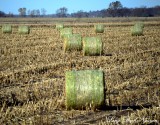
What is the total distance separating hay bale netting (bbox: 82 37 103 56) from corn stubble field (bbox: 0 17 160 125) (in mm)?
398

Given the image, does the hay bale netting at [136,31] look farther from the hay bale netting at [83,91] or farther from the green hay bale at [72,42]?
the hay bale netting at [83,91]

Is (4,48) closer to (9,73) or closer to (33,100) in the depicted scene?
(9,73)

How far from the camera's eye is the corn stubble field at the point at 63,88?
Answer: 6895 mm

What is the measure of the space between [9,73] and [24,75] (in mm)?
467

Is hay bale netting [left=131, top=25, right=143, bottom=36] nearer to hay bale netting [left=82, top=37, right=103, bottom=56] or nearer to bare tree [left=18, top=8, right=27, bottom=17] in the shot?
hay bale netting [left=82, top=37, right=103, bottom=56]

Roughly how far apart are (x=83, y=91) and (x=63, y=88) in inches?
80.6

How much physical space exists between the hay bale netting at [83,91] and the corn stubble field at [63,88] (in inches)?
6.6

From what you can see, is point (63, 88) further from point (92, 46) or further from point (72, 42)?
point (72, 42)

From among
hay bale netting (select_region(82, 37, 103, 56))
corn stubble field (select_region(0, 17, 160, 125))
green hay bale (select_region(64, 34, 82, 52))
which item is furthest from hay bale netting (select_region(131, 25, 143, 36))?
hay bale netting (select_region(82, 37, 103, 56))

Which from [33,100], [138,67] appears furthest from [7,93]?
[138,67]

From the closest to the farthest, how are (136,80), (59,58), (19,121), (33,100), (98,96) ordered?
1. (19,121)
2. (98,96)
3. (33,100)
4. (136,80)
5. (59,58)

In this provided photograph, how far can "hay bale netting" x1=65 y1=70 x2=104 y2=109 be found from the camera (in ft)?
23.3

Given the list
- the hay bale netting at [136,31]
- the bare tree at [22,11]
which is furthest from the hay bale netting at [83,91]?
the bare tree at [22,11]

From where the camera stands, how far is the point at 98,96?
7109 mm
